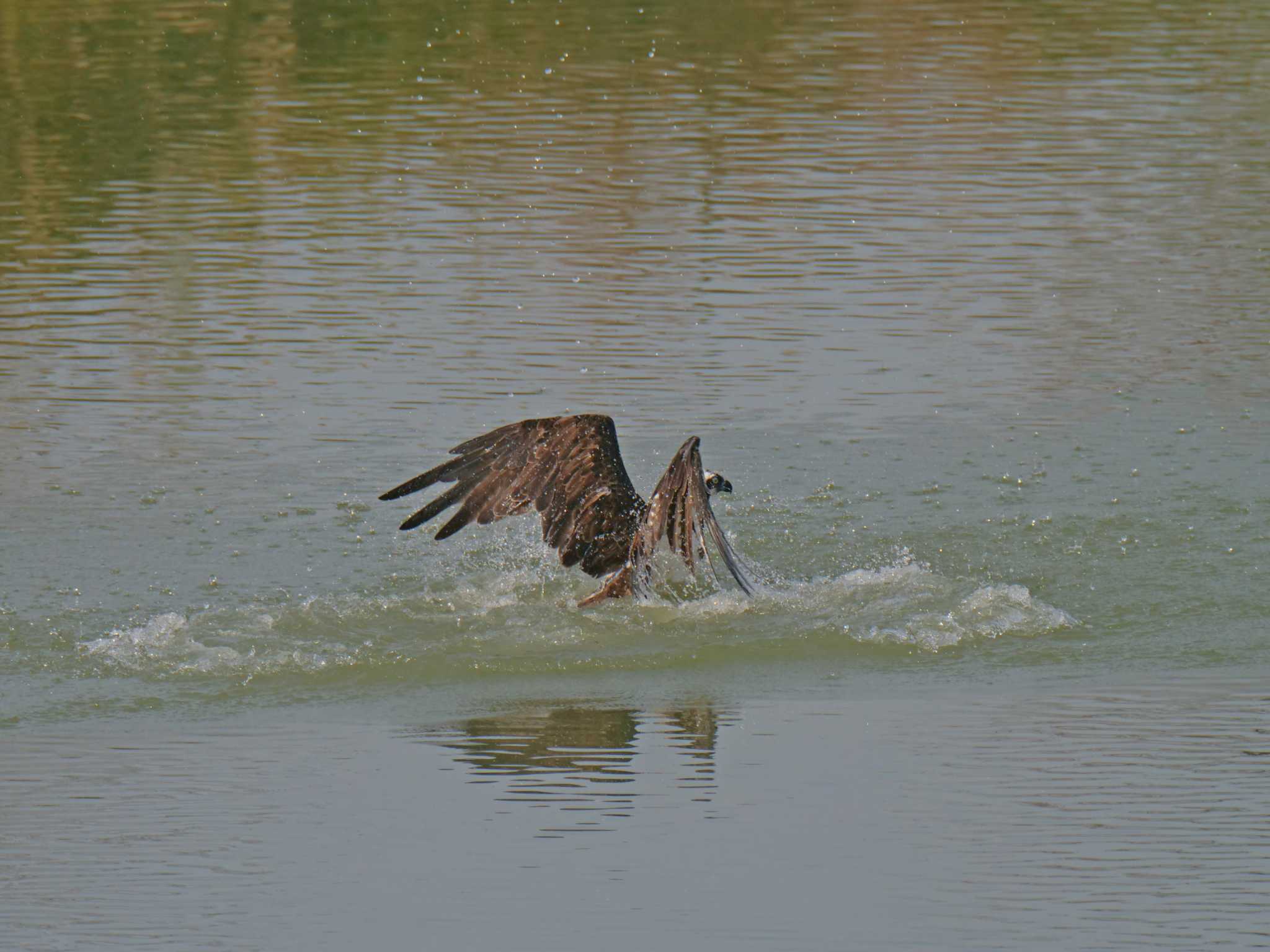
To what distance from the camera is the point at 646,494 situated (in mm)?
12609

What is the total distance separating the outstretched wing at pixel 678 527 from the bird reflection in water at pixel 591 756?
116cm

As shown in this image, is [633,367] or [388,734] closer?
[388,734]

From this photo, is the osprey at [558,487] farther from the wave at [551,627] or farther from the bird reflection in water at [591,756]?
the bird reflection in water at [591,756]

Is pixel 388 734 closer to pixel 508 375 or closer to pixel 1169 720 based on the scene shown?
pixel 1169 720

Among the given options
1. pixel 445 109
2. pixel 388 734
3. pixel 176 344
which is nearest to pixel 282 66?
pixel 445 109

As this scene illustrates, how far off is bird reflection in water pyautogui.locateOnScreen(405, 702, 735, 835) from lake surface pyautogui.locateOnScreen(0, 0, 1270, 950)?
0.10 ft

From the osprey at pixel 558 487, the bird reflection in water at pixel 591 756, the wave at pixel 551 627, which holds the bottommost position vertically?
the wave at pixel 551 627

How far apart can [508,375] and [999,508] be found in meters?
4.16

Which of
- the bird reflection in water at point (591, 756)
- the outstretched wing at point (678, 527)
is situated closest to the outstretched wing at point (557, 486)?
the outstretched wing at point (678, 527)

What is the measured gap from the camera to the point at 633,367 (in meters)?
14.9

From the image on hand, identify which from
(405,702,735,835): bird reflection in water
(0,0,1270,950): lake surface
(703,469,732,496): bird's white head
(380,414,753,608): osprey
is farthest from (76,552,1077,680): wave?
(405,702,735,835): bird reflection in water

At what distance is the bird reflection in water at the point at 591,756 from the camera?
756 cm

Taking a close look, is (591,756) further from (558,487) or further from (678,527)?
(558,487)

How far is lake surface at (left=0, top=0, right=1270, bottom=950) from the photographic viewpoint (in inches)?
274
